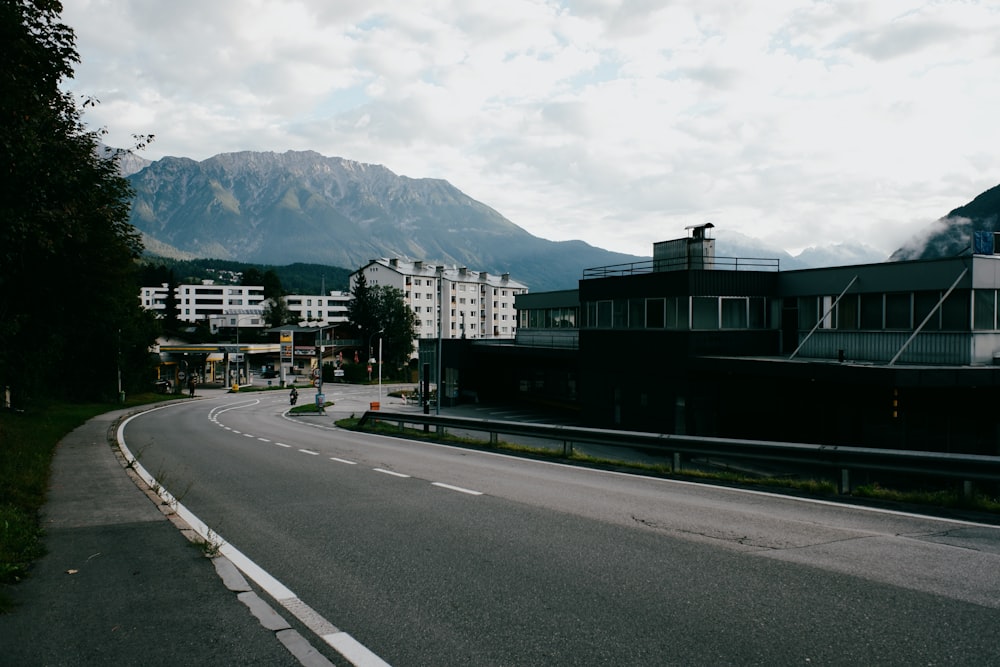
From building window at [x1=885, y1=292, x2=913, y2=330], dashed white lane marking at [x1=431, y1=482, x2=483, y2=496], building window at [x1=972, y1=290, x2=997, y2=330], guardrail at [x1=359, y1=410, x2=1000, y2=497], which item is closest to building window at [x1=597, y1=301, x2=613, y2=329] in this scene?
building window at [x1=885, y1=292, x2=913, y2=330]

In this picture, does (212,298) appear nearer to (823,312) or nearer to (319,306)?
(319,306)

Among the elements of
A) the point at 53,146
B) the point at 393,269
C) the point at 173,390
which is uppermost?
the point at 393,269

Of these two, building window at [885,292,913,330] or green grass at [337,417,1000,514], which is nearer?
green grass at [337,417,1000,514]

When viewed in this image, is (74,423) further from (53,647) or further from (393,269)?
(393,269)

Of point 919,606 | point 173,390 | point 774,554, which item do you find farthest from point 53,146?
point 173,390

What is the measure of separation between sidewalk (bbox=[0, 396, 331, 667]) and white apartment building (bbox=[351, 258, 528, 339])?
125 metres

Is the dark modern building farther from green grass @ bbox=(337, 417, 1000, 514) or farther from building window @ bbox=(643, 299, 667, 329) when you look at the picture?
green grass @ bbox=(337, 417, 1000, 514)

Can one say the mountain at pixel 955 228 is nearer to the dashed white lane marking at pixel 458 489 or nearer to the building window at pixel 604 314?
the building window at pixel 604 314

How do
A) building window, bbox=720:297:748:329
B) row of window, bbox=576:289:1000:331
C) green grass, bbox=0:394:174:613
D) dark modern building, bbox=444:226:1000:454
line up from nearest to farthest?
green grass, bbox=0:394:174:613, dark modern building, bbox=444:226:1000:454, row of window, bbox=576:289:1000:331, building window, bbox=720:297:748:329

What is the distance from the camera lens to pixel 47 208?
14.3 m

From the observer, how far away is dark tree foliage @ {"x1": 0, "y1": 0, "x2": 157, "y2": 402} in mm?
12945

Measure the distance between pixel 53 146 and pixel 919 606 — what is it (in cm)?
1661

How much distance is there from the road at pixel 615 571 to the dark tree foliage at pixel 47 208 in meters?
6.87

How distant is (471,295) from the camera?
13912 cm
